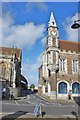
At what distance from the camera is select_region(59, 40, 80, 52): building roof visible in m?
42.8

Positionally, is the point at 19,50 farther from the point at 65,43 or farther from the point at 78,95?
the point at 78,95

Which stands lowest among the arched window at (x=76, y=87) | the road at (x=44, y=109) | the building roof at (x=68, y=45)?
the road at (x=44, y=109)

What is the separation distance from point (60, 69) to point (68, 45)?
7.17 metres

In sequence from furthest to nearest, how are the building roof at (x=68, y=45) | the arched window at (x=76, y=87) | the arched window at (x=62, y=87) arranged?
the building roof at (x=68, y=45), the arched window at (x=76, y=87), the arched window at (x=62, y=87)

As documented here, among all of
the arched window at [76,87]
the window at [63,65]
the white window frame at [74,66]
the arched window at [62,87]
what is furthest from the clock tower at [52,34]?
the arched window at [76,87]

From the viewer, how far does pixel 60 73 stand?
3994 cm

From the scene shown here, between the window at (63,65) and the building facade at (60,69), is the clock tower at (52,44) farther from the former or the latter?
the window at (63,65)

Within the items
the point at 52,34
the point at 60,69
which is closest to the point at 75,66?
the point at 60,69

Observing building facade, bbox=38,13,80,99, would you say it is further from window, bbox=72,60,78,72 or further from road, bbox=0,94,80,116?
road, bbox=0,94,80,116

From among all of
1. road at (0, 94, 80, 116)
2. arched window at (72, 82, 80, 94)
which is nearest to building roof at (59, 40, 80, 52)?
arched window at (72, 82, 80, 94)

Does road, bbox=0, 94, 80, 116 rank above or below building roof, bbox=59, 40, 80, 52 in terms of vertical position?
below

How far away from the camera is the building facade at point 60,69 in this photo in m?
39.5

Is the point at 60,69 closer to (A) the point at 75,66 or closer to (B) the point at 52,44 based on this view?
(A) the point at 75,66

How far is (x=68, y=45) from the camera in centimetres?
4466
